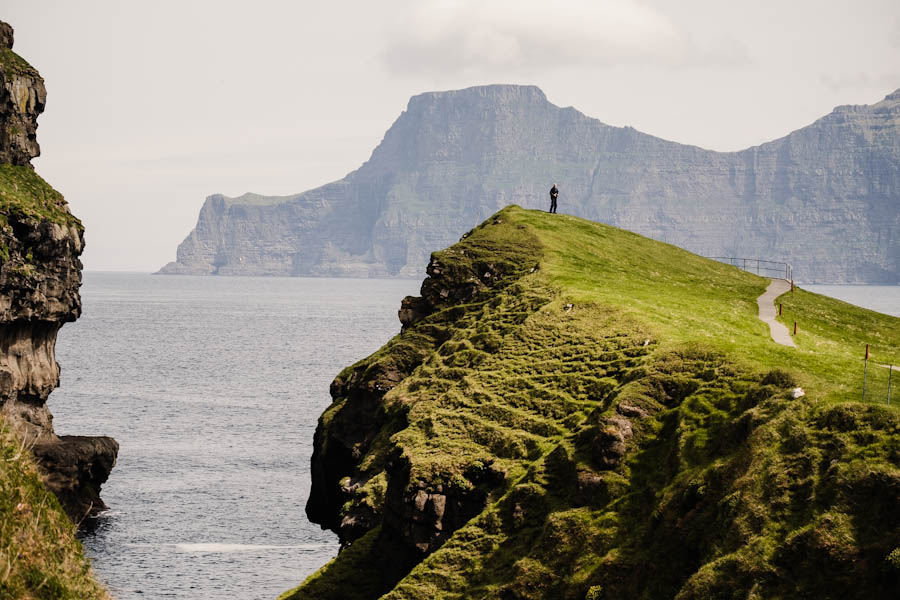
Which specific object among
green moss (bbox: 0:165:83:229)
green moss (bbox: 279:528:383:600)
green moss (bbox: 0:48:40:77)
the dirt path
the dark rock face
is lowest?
green moss (bbox: 279:528:383:600)

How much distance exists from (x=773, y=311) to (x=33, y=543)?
48900 millimetres

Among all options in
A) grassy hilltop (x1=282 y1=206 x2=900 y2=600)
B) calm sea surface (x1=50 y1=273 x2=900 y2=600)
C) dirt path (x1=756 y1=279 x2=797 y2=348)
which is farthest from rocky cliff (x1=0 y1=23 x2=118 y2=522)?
dirt path (x1=756 y1=279 x2=797 y2=348)

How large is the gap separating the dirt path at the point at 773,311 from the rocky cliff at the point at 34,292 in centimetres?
5362

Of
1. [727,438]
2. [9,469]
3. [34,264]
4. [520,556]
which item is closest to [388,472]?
[520,556]

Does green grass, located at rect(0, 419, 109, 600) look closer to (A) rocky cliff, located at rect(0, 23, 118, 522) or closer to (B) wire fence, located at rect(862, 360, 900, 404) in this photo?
(B) wire fence, located at rect(862, 360, 900, 404)

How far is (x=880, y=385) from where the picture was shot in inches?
1414

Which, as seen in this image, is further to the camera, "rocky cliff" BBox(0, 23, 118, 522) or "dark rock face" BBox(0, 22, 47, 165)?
"dark rock face" BBox(0, 22, 47, 165)

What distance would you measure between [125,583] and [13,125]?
142 feet

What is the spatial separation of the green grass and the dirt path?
3262 cm

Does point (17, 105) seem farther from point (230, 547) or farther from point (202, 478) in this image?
point (230, 547)

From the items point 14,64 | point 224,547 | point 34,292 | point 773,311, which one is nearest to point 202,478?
point 224,547

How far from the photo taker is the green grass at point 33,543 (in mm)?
25109

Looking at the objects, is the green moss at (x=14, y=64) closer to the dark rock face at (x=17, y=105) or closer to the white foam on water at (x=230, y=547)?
the dark rock face at (x=17, y=105)

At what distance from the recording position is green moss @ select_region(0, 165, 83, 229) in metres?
85.3
